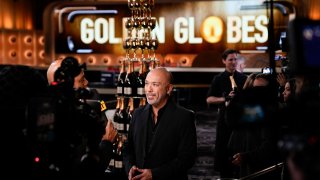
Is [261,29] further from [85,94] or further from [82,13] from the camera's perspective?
[85,94]

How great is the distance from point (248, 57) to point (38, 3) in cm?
751

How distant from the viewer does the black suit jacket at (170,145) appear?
3381 millimetres

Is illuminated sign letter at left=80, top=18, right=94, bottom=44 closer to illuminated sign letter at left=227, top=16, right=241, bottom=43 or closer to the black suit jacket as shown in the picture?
illuminated sign letter at left=227, top=16, right=241, bottom=43

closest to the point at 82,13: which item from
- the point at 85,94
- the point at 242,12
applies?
the point at 242,12

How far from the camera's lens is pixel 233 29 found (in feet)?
46.9

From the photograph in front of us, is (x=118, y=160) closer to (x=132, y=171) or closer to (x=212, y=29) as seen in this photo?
(x=132, y=171)

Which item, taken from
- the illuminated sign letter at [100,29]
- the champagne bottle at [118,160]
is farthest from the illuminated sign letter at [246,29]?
the champagne bottle at [118,160]

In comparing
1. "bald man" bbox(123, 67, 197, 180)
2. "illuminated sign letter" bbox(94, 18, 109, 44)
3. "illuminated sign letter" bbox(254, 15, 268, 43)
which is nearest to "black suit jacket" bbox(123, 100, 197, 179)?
"bald man" bbox(123, 67, 197, 180)

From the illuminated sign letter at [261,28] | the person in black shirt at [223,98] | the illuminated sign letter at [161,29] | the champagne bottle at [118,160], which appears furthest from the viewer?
the illuminated sign letter at [161,29]

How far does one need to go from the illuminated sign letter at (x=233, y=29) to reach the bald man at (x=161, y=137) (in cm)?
1095

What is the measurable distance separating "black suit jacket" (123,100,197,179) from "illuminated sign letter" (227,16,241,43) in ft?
36.2

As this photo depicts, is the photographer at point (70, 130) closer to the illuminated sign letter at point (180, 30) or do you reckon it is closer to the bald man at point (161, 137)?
the bald man at point (161, 137)

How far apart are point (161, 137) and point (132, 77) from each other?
1.46 meters

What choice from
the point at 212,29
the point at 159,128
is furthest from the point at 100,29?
the point at 159,128
